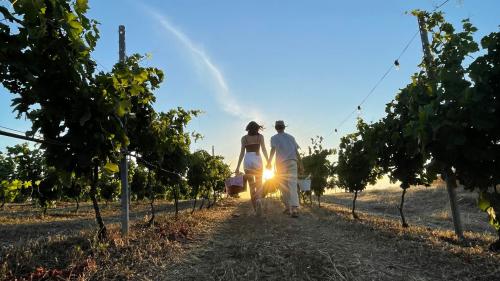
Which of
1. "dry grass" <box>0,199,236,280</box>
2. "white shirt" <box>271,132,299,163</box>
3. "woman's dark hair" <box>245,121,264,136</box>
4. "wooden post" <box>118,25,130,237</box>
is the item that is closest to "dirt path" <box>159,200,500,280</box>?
"dry grass" <box>0,199,236,280</box>

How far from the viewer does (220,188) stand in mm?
35188

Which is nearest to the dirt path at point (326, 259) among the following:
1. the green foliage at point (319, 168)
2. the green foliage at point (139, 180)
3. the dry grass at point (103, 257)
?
the dry grass at point (103, 257)

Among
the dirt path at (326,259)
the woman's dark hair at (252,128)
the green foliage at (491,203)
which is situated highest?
the woman's dark hair at (252,128)

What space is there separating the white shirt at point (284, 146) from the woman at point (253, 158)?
35 centimetres

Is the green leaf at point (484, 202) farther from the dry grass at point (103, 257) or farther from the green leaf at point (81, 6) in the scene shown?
the green leaf at point (81, 6)

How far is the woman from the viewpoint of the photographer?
395 inches

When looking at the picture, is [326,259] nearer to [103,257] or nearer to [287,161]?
[103,257]

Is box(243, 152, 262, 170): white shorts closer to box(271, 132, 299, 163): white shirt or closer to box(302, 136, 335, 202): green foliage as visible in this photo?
box(271, 132, 299, 163): white shirt

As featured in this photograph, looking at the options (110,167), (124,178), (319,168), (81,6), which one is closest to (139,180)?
(319,168)

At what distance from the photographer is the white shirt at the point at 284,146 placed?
10203 mm

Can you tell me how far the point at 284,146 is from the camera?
1020 centimetres

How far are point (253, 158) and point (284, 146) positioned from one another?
32.7 inches

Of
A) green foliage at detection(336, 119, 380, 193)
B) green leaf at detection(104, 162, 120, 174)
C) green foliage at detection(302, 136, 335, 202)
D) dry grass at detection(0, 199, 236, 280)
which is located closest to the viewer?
dry grass at detection(0, 199, 236, 280)

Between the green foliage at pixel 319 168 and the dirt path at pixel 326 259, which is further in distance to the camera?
the green foliage at pixel 319 168
